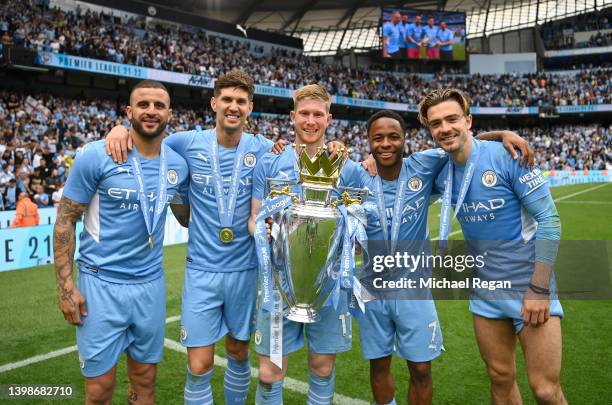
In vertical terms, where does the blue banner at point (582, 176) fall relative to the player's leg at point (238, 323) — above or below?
above

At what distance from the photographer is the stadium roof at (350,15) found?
42.2m

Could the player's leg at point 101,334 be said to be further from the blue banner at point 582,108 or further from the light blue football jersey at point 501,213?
the blue banner at point 582,108

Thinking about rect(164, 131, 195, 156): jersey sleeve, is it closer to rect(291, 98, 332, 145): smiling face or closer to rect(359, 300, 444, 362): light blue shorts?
rect(291, 98, 332, 145): smiling face

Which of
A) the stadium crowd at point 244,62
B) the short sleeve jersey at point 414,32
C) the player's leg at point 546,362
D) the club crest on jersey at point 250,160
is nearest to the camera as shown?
the player's leg at point 546,362

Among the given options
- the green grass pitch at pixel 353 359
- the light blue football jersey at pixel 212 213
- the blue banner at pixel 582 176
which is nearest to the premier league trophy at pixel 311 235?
the light blue football jersey at pixel 212 213

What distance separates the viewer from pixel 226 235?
10.6 ft

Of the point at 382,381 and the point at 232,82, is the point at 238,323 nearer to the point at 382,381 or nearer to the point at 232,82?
the point at 382,381

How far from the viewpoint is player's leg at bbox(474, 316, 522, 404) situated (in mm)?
2842

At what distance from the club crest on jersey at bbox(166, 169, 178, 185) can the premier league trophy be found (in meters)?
0.88

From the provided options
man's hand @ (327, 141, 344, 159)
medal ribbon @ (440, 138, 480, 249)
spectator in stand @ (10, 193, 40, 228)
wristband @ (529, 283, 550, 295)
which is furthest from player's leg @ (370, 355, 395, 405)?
spectator in stand @ (10, 193, 40, 228)

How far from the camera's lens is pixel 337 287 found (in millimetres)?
2672

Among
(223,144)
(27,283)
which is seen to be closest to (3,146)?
(27,283)

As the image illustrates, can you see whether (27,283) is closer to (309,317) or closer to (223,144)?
(223,144)

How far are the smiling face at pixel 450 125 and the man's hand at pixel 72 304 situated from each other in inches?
90.3
